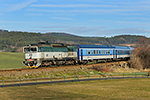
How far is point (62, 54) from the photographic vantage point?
47.6 meters

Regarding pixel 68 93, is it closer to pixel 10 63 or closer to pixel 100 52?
pixel 100 52

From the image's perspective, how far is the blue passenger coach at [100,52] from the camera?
177 feet

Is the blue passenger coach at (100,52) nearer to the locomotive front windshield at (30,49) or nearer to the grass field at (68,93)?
the locomotive front windshield at (30,49)

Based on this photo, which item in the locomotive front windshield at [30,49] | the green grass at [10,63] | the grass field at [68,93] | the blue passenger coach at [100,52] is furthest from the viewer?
the green grass at [10,63]

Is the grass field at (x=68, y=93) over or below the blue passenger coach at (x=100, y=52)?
below

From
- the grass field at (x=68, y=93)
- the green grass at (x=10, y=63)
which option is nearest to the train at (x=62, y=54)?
the grass field at (x=68, y=93)

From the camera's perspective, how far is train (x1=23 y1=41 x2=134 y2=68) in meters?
42.4

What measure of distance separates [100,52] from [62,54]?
15831 mm

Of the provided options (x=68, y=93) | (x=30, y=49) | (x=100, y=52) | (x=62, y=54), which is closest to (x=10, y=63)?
(x=100, y=52)

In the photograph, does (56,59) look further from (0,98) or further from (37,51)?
(0,98)

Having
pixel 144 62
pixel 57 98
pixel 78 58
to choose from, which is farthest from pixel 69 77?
pixel 144 62

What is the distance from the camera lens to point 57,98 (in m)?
23.1

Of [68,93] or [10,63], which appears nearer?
[68,93]

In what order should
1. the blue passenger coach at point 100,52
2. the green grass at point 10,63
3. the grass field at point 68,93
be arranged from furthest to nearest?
the green grass at point 10,63 < the blue passenger coach at point 100,52 < the grass field at point 68,93
